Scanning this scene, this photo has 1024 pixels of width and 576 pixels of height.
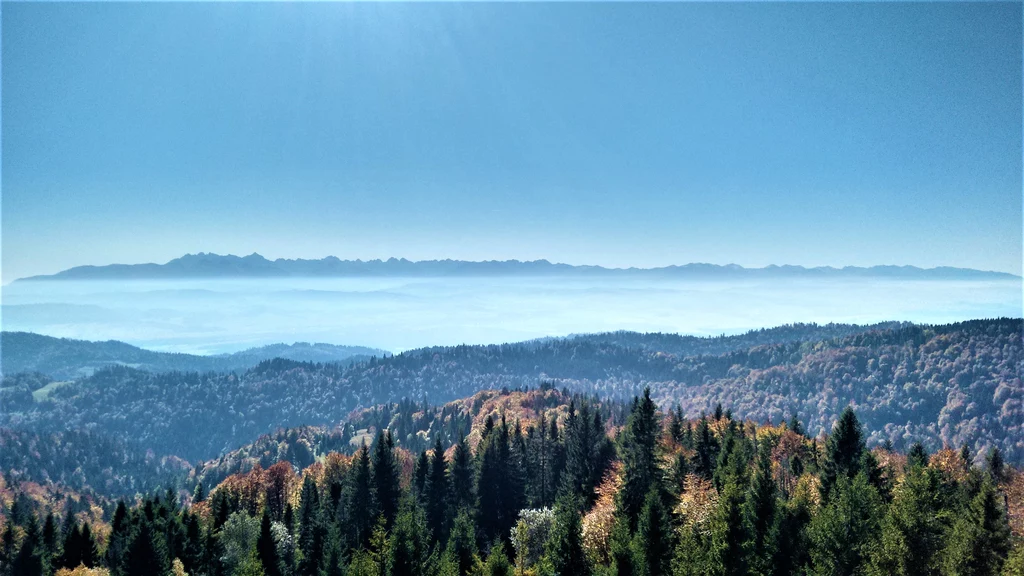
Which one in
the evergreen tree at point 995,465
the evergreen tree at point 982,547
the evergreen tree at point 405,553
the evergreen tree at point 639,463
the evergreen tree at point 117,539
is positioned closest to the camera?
the evergreen tree at point 982,547

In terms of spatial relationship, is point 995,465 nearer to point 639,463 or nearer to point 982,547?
point 639,463

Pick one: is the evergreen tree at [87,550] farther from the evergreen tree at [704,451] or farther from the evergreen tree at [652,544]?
the evergreen tree at [704,451]

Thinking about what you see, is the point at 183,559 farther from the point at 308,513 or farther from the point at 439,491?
the point at 439,491

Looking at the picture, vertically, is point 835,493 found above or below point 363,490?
above

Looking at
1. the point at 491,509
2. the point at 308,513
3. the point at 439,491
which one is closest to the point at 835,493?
the point at 491,509

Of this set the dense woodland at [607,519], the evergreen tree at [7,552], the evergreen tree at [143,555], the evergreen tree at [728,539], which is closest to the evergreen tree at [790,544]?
the dense woodland at [607,519]

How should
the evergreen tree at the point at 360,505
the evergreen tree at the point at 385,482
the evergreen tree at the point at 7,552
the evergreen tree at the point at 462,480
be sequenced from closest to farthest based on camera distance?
1. the evergreen tree at the point at 7,552
2. the evergreen tree at the point at 360,505
3. the evergreen tree at the point at 385,482
4. the evergreen tree at the point at 462,480
